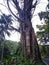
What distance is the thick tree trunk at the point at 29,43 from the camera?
9.26 metres

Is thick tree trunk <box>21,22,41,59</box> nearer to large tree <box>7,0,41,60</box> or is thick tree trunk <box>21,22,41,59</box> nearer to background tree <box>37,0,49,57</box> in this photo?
large tree <box>7,0,41,60</box>

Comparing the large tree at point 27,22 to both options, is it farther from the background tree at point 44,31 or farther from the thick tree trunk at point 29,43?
the background tree at point 44,31

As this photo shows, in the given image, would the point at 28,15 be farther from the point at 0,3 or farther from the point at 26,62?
the point at 26,62

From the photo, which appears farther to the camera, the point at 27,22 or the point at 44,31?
the point at 44,31

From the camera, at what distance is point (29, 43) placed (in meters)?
9.50

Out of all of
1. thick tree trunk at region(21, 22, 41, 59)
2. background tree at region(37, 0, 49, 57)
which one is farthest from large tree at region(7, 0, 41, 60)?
background tree at region(37, 0, 49, 57)

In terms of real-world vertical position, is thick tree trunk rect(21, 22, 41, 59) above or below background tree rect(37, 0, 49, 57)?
below

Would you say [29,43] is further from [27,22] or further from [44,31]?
[44,31]

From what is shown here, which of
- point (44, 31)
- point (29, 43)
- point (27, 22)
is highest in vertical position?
point (44, 31)

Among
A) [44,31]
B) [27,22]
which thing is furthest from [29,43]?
[44,31]

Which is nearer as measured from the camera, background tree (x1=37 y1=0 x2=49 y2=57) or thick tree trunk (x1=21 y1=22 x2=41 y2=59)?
thick tree trunk (x1=21 y1=22 x2=41 y2=59)

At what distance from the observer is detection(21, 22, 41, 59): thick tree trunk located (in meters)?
9.26

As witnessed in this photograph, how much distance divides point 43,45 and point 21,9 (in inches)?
385

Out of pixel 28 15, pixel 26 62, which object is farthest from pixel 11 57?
pixel 28 15
